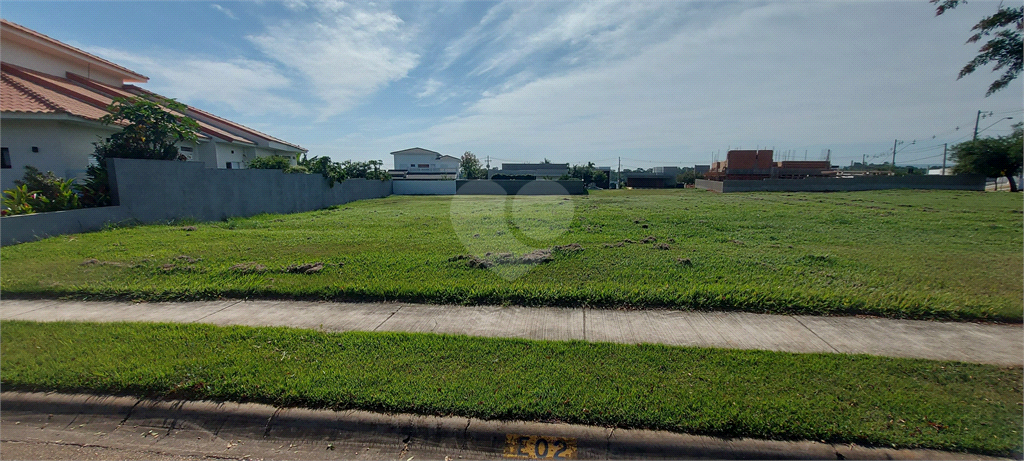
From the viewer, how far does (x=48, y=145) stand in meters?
11.8

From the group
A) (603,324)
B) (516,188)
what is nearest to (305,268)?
(603,324)

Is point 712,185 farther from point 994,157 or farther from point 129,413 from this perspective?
point 129,413

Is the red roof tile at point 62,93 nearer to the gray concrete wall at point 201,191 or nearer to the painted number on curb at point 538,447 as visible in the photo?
the gray concrete wall at point 201,191

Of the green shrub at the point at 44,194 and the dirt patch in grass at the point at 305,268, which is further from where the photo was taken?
the green shrub at the point at 44,194

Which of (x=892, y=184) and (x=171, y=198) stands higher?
(x=892, y=184)

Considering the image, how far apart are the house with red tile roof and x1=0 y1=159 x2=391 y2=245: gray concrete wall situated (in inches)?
104

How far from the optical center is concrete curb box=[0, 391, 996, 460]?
2.69m

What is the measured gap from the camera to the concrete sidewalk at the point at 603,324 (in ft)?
13.5

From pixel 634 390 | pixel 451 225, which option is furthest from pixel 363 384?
pixel 451 225

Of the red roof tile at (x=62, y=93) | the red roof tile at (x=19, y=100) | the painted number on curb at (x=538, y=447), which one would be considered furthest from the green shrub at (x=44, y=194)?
the painted number on curb at (x=538, y=447)

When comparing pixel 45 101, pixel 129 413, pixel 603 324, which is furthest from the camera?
pixel 45 101

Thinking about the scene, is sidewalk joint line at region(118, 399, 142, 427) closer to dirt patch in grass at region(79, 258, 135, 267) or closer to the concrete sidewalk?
the concrete sidewalk

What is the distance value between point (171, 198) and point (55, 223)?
3.21 metres

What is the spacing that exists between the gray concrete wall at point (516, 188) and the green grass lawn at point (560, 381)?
35.8 meters
